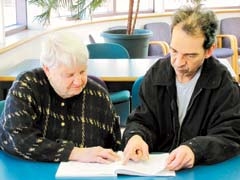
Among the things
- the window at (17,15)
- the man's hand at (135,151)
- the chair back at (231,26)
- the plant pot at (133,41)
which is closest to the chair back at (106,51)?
the plant pot at (133,41)

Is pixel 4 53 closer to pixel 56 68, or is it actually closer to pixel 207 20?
pixel 56 68

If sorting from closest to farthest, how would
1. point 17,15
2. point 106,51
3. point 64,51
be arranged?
point 64,51 < point 106,51 < point 17,15

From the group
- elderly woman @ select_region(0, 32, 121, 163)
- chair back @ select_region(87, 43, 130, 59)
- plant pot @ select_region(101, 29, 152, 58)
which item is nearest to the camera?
elderly woman @ select_region(0, 32, 121, 163)

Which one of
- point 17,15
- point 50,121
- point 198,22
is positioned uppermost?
point 17,15

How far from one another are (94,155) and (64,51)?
0.40 meters

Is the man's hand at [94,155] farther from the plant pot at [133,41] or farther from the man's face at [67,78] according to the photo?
the plant pot at [133,41]

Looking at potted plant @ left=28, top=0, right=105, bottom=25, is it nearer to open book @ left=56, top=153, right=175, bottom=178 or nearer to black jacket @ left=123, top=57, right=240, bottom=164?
black jacket @ left=123, top=57, right=240, bottom=164

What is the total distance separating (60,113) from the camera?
1.70 metres

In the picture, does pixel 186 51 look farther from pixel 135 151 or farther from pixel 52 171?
pixel 52 171

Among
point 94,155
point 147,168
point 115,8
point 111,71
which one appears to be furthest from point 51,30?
point 147,168

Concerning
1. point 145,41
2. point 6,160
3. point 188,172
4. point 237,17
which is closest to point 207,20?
point 188,172

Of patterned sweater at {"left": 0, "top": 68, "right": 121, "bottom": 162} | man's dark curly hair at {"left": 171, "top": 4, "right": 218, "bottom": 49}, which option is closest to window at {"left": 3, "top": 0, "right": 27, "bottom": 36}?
patterned sweater at {"left": 0, "top": 68, "right": 121, "bottom": 162}

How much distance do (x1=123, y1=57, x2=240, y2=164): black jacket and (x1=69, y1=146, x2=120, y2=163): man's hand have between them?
166 mm

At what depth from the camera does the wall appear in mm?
3324
